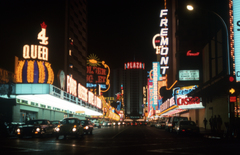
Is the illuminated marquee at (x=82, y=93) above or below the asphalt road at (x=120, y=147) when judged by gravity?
above

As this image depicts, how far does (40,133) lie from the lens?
86.0 feet

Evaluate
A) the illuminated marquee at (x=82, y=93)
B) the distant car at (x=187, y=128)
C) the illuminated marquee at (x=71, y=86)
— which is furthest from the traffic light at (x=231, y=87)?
the illuminated marquee at (x=82, y=93)

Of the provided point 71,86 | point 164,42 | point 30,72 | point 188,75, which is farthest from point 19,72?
point 164,42

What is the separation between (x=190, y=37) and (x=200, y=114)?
1330 cm

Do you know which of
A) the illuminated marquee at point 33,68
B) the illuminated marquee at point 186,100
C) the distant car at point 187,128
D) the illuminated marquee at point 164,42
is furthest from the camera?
the illuminated marquee at point 164,42

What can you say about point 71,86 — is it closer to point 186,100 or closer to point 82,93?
point 82,93

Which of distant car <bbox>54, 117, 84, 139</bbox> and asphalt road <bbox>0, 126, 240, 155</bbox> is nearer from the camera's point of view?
asphalt road <bbox>0, 126, 240, 155</bbox>

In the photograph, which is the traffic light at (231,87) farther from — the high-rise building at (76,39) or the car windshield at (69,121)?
the high-rise building at (76,39)

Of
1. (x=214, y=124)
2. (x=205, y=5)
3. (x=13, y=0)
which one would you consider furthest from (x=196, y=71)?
(x=13, y=0)

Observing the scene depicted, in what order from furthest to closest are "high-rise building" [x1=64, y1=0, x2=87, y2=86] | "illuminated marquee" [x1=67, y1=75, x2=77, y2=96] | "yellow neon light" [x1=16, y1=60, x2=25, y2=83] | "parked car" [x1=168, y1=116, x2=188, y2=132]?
"high-rise building" [x1=64, y1=0, x2=87, y2=86], "illuminated marquee" [x1=67, y1=75, x2=77, y2=96], "yellow neon light" [x1=16, y1=60, x2=25, y2=83], "parked car" [x1=168, y1=116, x2=188, y2=132]

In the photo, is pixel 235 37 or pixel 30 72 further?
pixel 30 72

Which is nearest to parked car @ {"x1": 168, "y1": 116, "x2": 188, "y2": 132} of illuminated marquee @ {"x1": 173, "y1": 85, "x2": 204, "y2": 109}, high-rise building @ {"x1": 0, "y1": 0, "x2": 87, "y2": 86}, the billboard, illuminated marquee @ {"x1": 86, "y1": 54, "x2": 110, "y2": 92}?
the billboard

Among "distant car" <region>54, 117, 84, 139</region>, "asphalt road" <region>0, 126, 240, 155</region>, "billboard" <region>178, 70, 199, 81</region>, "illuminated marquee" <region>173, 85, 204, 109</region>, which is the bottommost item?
"asphalt road" <region>0, 126, 240, 155</region>

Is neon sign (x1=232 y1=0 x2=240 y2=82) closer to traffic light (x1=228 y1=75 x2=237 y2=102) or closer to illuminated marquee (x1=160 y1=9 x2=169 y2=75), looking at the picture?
traffic light (x1=228 y1=75 x2=237 y2=102)
